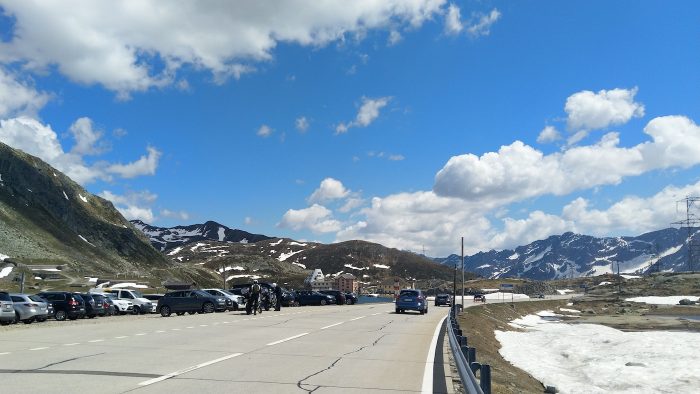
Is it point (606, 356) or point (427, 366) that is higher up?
point (427, 366)

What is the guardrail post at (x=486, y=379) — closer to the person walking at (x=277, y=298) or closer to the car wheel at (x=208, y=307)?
the car wheel at (x=208, y=307)

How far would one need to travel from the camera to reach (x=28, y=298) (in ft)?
92.8

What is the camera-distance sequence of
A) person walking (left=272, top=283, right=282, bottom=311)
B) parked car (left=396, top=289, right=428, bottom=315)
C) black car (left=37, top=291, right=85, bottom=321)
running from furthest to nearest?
parked car (left=396, top=289, right=428, bottom=315) < person walking (left=272, top=283, right=282, bottom=311) < black car (left=37, top=291, right=85, bottom=321)

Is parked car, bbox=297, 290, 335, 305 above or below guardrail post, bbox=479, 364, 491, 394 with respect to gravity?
below

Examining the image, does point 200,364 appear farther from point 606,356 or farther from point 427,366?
point 606,356

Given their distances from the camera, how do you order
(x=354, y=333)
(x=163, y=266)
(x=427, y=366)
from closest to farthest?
(x=427, y=366), (x=354, y=333), (x=163, y=266)

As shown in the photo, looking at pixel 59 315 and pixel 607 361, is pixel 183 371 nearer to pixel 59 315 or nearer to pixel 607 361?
pixel 607 361

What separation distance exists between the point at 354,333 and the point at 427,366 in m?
9.16

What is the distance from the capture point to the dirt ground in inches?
790

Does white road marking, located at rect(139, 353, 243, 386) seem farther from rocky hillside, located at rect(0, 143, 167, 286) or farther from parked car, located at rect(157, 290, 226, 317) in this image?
rocky hillside, located at rect(0, 143, 167, 286)

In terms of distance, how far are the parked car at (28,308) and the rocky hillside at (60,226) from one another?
83363mm

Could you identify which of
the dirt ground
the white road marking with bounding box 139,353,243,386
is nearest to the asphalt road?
the white road marking with bounding box 139,353,243,386

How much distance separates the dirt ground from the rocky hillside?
82.2 meters

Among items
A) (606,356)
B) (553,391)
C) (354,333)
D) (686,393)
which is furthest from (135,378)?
(606,356)
